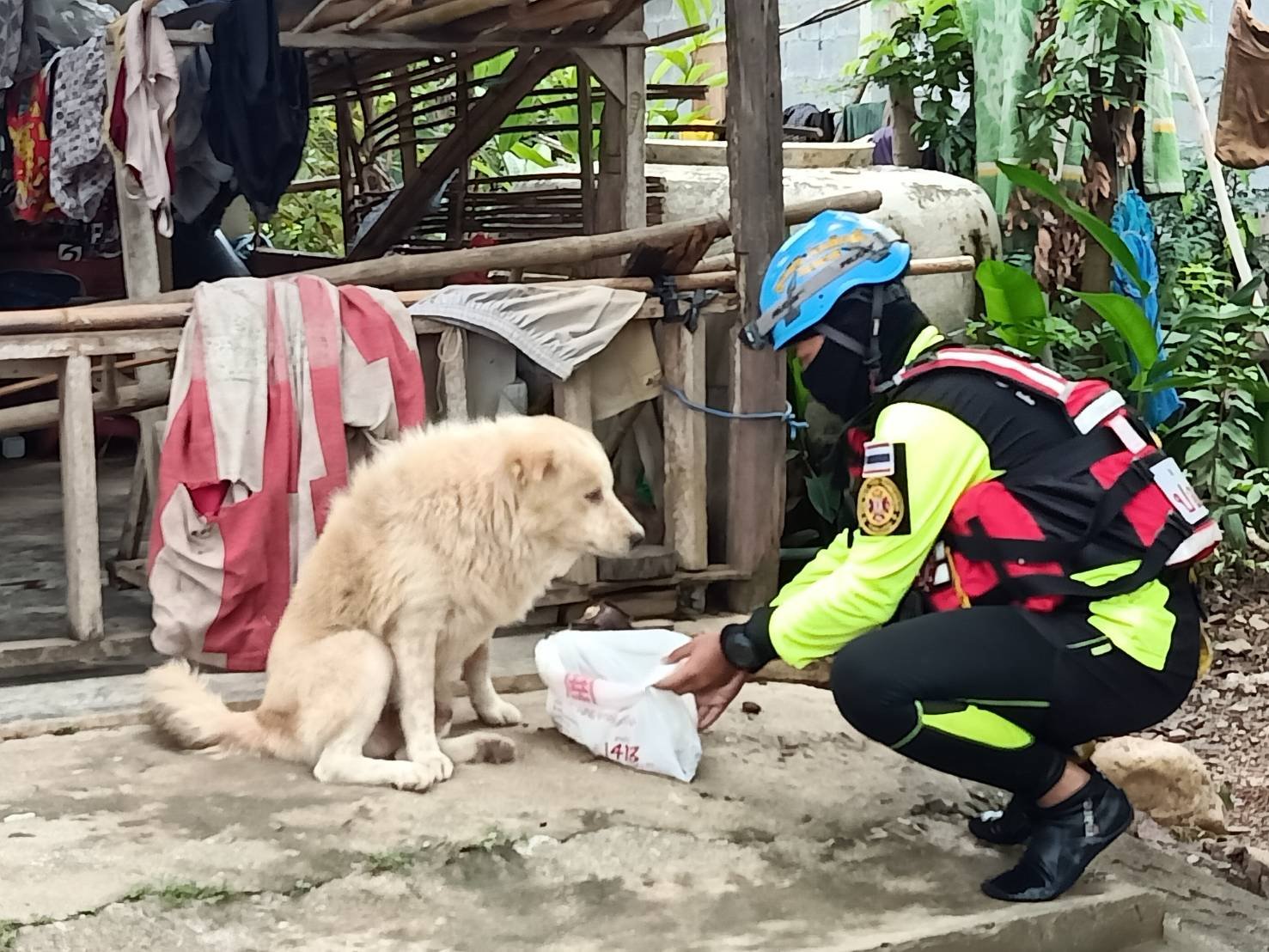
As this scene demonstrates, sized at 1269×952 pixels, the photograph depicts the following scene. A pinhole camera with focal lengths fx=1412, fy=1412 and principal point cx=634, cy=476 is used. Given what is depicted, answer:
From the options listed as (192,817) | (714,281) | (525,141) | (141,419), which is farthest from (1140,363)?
(525,141)

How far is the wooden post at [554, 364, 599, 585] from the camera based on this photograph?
6039 mm

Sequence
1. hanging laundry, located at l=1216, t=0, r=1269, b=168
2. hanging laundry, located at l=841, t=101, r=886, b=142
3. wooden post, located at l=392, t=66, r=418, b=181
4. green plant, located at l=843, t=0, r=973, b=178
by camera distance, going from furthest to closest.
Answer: hanging laundry, located at l=841, t=101, r=886, b=142
wooden post, located at l=392, t=66, r=418, b=181
green plant, located at l=843, t=0, r=973, b=178
hanging laundry, located at l=1216, t=0, r=1269, b=168

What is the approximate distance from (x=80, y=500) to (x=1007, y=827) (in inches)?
144

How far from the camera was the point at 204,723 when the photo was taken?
14.5 feet

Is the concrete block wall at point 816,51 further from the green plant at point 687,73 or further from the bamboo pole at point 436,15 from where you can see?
the bamboo pole at point 436,15

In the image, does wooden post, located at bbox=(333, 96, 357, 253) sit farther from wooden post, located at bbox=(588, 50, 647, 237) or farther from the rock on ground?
the rock on ground

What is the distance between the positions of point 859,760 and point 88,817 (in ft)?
7.76

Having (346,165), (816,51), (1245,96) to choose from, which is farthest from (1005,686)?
(816,51)

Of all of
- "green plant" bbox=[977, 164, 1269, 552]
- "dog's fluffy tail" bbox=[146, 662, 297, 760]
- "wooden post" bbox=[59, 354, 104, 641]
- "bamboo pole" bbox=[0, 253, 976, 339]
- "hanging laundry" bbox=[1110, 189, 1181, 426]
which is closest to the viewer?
"dog's fluffy tail" bbox=[146, 662, 297, 760]

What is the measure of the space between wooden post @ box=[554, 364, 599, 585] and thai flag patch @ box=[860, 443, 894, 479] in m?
2.64

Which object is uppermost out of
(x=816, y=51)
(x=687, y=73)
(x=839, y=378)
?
(x=816, y=51)

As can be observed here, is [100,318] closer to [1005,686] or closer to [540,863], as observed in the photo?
[540,863]

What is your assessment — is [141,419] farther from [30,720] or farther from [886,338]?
[886,338]

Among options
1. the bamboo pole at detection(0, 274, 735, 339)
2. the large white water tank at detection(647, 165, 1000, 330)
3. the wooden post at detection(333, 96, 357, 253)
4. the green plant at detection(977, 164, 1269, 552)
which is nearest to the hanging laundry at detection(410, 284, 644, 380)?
the bamboo pole at detection(0, 274, 735, 339)
